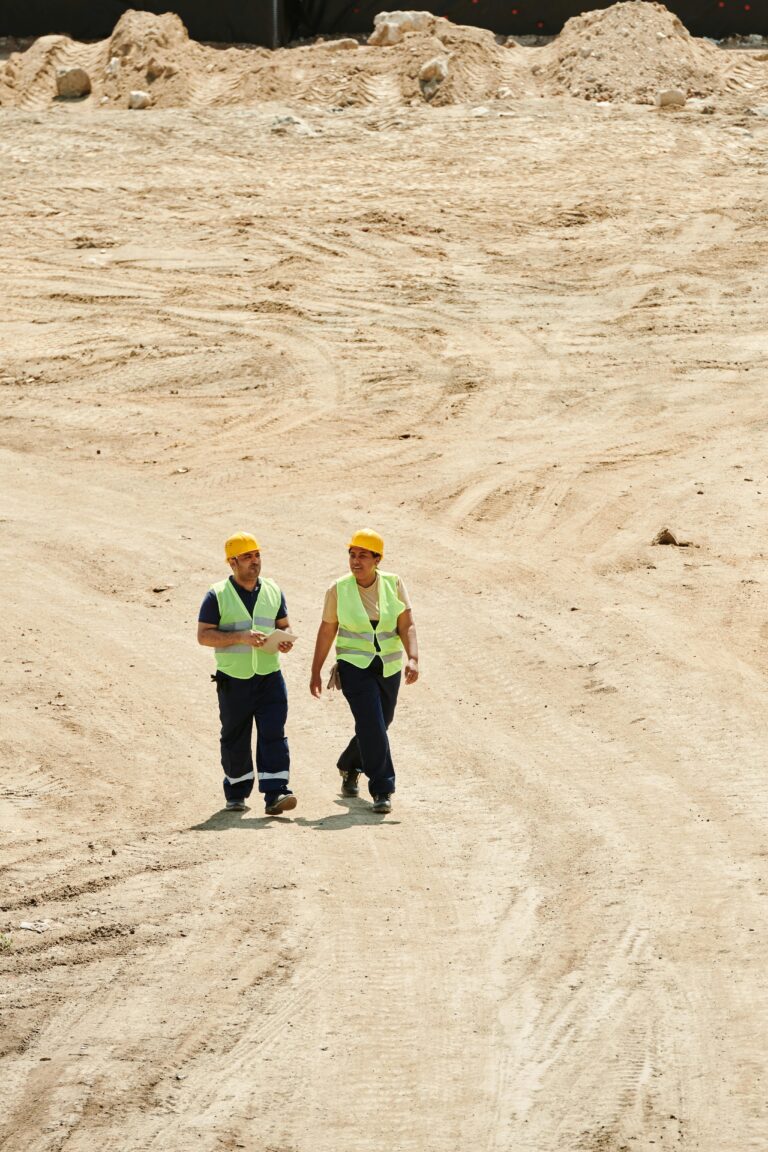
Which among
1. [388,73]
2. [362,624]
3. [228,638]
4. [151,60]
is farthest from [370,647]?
[151,60]

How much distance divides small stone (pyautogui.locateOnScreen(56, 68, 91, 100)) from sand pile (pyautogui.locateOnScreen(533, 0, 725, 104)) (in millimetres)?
8560

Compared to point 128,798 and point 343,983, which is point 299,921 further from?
point 128,798

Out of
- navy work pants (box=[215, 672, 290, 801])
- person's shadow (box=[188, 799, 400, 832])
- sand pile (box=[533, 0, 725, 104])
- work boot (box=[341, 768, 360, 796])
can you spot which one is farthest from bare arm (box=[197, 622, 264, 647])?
sand pile (box=[533, 0, 725, 104])

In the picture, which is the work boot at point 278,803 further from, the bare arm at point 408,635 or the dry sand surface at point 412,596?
the bare arm at point 408,635

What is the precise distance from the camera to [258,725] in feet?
29.2

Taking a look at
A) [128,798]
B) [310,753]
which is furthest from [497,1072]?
[310,753]

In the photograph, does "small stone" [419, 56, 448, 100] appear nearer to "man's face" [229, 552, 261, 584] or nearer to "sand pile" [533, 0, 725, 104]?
"sand pile" [533, 0, 725, 104]

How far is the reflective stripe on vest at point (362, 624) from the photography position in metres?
8.80

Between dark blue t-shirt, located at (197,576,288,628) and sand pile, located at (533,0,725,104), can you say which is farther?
sand pile, located at (533,0,725,104)

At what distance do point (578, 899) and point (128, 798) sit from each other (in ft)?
9.96

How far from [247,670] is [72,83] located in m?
22.6

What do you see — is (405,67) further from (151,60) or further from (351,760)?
(351,760)

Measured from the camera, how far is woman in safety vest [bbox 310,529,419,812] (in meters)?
8.80

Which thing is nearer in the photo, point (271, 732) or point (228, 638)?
point (228, 638)
